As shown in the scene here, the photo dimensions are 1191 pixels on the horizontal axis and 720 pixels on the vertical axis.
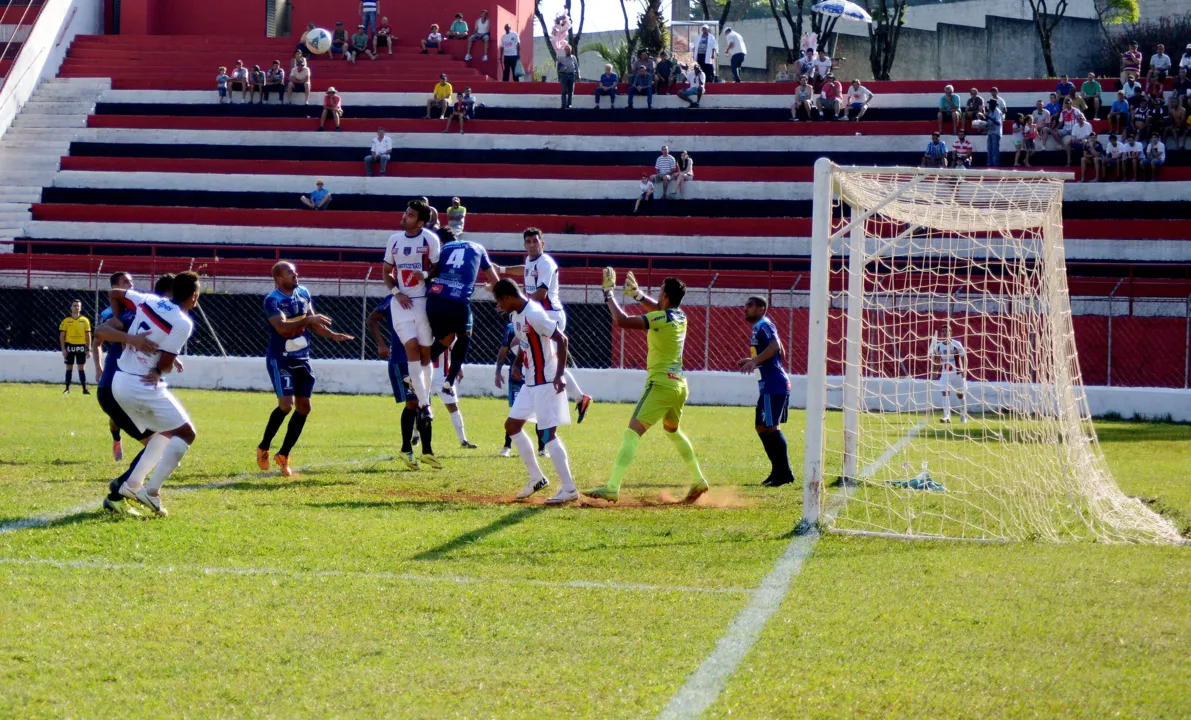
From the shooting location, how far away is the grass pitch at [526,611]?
4.94m

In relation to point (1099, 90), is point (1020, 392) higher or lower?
lower

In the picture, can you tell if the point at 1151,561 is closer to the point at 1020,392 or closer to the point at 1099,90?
the point at 1020,392

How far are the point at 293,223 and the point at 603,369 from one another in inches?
459

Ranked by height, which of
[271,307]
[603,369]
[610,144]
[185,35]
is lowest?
[603,369]

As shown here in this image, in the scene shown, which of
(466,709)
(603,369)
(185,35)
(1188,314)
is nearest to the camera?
Answer: (466,709)

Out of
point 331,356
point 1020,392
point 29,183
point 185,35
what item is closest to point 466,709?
point 1020,392

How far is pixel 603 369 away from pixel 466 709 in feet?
62.5

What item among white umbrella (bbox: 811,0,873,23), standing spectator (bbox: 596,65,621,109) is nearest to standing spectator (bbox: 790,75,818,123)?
standing spectator (bbox: 596,65,621,109)

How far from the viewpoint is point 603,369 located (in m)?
23.8

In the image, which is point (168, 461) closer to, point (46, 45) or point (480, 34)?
point (480, 34)

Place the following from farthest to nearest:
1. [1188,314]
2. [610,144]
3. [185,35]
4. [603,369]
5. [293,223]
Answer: [185,35]
[610,144]
[293,223]
[603,369]
[1188,314]

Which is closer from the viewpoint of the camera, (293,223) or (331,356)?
(331,356)

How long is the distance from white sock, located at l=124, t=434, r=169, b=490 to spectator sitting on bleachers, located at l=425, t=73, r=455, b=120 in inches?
1080

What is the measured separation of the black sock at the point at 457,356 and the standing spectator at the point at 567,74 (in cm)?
2318
